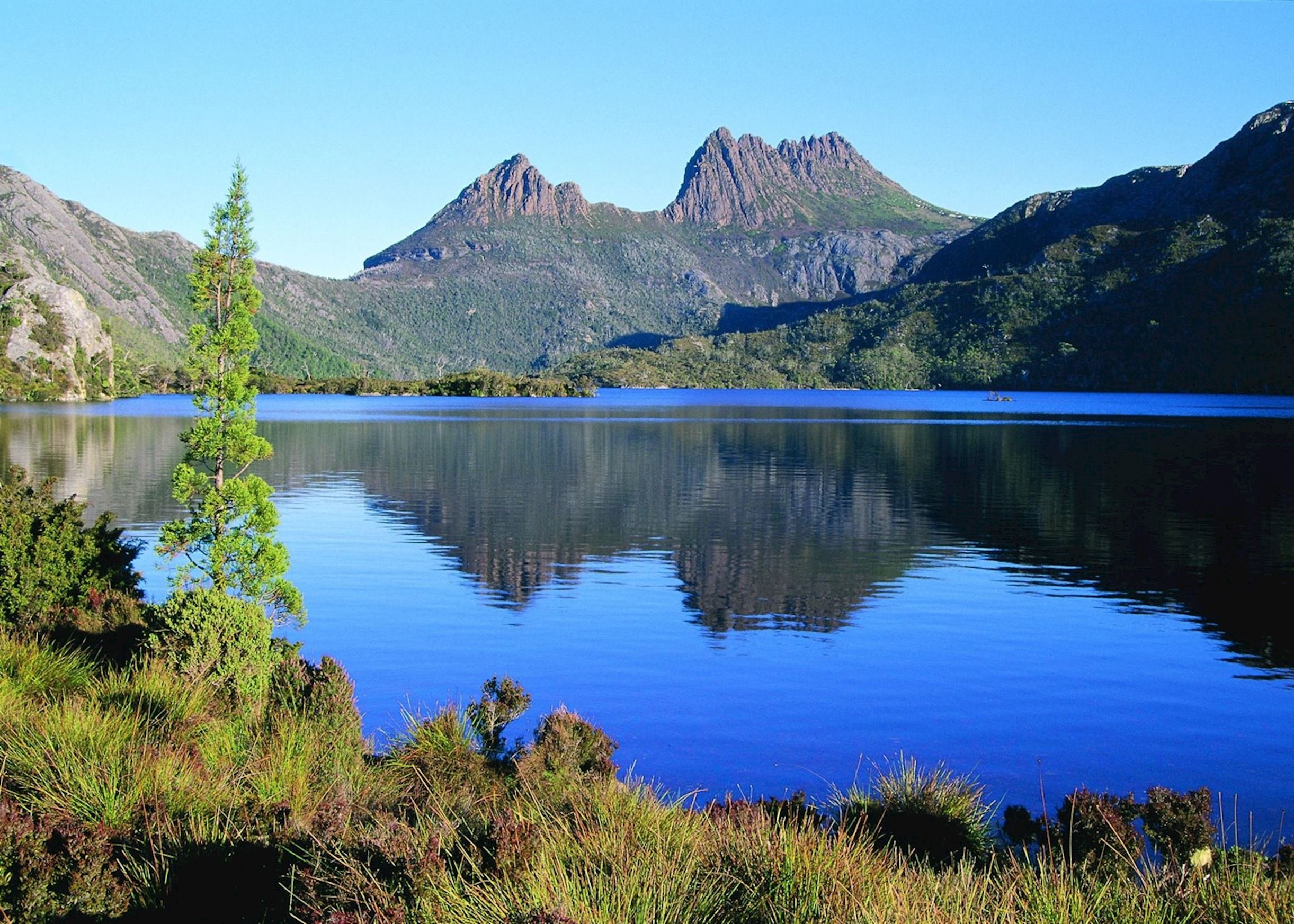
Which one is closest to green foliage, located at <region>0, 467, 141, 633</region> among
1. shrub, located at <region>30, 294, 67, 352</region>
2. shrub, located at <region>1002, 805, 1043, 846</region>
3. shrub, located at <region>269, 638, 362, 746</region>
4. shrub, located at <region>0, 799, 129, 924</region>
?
shrub, located at <region>269, 638, 362, 746</region>

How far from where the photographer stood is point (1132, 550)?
34.5m

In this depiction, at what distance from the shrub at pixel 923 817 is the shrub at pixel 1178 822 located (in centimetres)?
144

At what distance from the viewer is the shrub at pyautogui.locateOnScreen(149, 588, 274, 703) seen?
13859 millimetres

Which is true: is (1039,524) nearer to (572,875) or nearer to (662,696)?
(662,696)

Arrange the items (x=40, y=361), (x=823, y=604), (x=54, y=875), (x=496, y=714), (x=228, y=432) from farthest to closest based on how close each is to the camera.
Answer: (x=40, y=361) → (x=823, y=604) → (x=228, y=432) → (x=496, y=714) → (x=54, y=875)

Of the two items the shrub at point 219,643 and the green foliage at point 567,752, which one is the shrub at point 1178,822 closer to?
the green foliage at point 567,752

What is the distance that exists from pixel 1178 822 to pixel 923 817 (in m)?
2.24

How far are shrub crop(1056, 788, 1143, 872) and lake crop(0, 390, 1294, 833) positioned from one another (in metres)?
3.45

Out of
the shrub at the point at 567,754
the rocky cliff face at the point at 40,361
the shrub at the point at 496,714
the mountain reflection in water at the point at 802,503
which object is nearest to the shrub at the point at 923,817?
the shrub at the point at 567,754

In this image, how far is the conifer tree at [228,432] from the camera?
1641 centimetres

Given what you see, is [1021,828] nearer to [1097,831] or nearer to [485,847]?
[1097,831]

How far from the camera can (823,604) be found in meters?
26.5

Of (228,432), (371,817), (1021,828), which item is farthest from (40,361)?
(1021,828)

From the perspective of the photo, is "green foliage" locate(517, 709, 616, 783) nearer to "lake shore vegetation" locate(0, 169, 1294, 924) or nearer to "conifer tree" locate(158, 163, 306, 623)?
"lake shore vegetation" locate(0, 169, 1294, 924)
